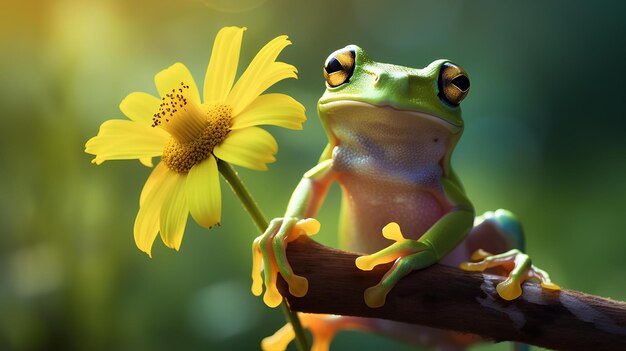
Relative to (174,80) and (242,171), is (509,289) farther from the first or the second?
(242,171)

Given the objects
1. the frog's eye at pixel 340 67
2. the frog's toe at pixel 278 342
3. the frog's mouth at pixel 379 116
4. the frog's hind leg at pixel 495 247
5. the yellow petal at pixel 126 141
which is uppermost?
the frog's eye at pixel 340 67

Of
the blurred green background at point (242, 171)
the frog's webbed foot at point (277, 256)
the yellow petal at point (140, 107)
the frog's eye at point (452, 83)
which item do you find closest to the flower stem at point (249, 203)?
the frog's webbed foot at point (277, 256)

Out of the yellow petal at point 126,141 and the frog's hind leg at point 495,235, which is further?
the frog's hind leg at point 495,235

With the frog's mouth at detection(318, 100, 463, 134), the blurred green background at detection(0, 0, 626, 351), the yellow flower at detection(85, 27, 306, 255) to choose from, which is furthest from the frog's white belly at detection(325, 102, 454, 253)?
the blurred green background at detection(0, 0, 626, 351)

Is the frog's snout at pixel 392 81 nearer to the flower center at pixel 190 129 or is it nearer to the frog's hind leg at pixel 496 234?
the flower center at pixel 190 129

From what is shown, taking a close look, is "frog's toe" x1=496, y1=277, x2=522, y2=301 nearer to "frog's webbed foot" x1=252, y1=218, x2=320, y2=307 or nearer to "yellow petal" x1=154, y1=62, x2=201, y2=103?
"frog's webbed foot" x1=252, y1=218, x2=320, y2=307

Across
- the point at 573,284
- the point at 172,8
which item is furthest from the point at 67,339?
the point at 573,284

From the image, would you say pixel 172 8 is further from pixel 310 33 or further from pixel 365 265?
pixel 365 265
